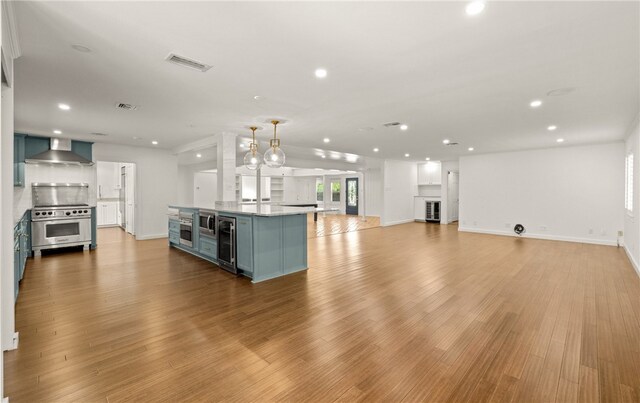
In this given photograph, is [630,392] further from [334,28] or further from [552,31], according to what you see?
[334,28]

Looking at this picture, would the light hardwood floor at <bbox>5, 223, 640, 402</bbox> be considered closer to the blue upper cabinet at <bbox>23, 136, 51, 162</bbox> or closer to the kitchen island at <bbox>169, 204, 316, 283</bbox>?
the kitchen island at <bbox>169, 204, 316, 283</bbox>

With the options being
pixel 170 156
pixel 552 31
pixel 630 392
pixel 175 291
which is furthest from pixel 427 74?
pixel 170 156

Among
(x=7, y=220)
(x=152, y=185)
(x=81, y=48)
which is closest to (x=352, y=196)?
(x=152, y=185)

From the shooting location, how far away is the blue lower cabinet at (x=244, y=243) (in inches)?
161

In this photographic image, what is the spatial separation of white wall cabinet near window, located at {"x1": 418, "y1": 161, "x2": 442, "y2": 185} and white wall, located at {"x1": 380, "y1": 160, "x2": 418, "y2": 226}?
0.21 metres

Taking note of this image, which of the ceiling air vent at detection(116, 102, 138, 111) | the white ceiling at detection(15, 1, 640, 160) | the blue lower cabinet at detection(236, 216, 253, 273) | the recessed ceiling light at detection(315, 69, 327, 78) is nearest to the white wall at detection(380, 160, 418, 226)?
the white ceiling at detection(15, 1, 640, 160)

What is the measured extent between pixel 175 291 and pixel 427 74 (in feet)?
12.7

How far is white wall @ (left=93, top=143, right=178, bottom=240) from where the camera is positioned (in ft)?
24.5

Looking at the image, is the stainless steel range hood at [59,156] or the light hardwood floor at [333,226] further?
the light hardwood floor at [333,226]

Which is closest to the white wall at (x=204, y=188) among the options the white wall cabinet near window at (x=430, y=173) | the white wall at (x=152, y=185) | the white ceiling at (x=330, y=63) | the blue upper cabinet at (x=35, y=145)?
the white wall at (x=152, y=185)

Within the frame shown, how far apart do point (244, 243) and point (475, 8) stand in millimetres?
3671

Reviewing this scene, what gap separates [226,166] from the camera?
230 inches

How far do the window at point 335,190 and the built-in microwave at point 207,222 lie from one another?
1045cm

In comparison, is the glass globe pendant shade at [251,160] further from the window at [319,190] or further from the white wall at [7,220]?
the window at [319,190]
